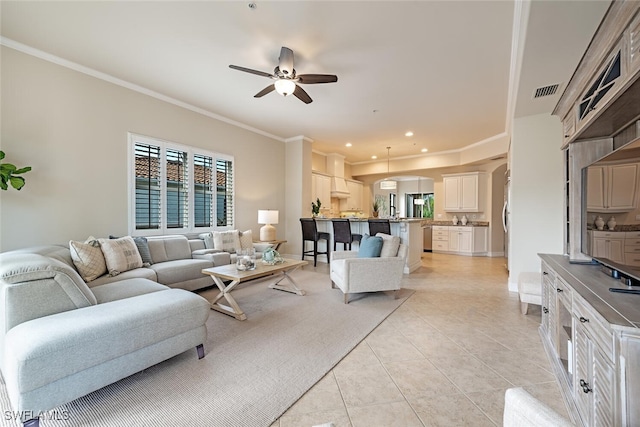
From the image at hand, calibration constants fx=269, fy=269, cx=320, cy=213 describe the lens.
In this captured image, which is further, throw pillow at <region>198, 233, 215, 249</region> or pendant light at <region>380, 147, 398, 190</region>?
pendant light at <region>380, 147, 398, 190</region>

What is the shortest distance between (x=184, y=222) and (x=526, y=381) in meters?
5.00

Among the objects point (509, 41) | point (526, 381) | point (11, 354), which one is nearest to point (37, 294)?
point (11, 354)

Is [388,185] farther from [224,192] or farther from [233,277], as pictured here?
[233,277]

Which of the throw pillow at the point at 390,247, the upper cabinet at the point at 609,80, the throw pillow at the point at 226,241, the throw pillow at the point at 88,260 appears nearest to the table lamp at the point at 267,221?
the throw pillow at the point at 226,241

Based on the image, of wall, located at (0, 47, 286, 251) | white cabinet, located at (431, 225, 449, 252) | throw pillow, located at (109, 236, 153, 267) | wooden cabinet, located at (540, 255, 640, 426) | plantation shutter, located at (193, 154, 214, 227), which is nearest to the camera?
wooden cabinet, located at (540, 255, 640, 426)

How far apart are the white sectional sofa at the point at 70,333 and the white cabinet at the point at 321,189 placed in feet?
17.5

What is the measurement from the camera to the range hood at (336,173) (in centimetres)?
830

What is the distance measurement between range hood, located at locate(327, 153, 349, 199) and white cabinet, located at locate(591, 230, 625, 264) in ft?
21.1

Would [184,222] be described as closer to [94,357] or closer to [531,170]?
[94,357]

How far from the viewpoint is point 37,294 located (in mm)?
1743

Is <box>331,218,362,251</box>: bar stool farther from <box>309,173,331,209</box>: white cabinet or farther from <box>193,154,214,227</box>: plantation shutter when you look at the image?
<box>193,154,214,227</box>: plantation shutter

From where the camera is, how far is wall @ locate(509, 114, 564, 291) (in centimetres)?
376

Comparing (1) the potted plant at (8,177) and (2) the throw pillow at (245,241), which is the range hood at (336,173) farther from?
(1) the potted plant at (8,177)

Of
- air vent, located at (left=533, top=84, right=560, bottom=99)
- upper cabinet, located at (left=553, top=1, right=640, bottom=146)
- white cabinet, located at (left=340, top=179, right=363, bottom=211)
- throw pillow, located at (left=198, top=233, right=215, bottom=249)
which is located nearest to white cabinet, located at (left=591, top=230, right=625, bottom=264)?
upper cabinet, located at (left=553, top=1, right=640, bottom=146)
